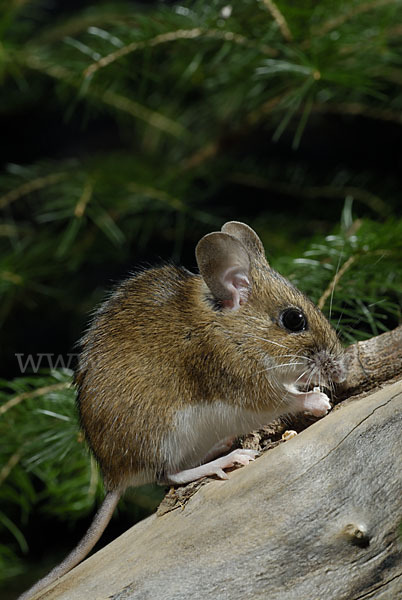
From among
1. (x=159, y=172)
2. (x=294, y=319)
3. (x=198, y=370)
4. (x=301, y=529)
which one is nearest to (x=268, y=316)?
(x=294, y=319)

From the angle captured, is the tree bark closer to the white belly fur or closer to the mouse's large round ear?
the white belly fur

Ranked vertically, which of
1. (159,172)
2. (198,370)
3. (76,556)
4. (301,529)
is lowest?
(76,556)

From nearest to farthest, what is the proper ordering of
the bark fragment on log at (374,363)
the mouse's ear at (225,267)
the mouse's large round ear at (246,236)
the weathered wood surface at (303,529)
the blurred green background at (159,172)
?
the weathered wood surface at (303,529)
the bark fragment on log at (374,363)
the mouse's ear at (225,267)
the mouse's large round ear at (246,236)
the blurred green background at (159,172)

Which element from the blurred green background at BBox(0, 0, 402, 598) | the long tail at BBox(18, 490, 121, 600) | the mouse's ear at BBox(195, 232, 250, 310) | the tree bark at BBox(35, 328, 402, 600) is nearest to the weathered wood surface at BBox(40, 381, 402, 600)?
the tree bark at BBox(35, 328, 402, 600)

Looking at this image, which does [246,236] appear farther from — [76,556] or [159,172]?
Answer: [159,172]

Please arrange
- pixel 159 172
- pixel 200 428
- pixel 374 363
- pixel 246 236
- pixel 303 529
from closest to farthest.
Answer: pixel 303 529 → pixel 374 363 → pixel 200 428 → pixel 246 236 → pixel 159 172

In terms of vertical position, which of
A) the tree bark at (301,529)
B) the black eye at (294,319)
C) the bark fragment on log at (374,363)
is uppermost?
the black eye at (294,319)

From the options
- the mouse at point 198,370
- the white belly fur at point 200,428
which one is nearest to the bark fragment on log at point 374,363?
the mouse at point 198,370

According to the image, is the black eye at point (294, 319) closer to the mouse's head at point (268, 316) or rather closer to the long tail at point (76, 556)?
the mouse's head at point (268, 316)
